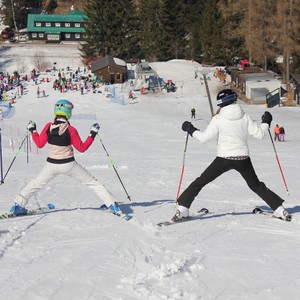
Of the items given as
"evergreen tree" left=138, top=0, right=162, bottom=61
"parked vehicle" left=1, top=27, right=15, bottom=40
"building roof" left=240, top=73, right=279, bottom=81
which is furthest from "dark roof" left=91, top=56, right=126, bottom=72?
"parked vehicle" left=1, top=27, right=15, bottom=40

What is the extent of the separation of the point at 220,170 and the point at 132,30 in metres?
55.4

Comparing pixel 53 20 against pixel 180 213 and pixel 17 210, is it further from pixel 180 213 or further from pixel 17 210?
pixel 180 213

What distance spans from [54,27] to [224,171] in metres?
73.0

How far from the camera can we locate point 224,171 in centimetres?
598

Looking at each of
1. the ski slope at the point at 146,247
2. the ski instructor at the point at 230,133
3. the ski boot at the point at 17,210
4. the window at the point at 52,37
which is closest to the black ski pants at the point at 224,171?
the ski instructor at the point at 230,133

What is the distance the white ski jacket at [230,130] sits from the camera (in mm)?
5906

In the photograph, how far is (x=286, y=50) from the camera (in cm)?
4556

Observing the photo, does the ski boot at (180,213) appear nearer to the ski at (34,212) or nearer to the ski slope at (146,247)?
the ski slope at (146,247)

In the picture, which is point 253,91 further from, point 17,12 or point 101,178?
point 17,12

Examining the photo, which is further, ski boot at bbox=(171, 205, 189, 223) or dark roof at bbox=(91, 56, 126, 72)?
dark roof at bbox=(91, 56, 126, 72)

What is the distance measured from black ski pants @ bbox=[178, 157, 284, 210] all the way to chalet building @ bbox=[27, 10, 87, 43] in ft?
234

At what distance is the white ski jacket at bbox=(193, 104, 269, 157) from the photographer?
5906 mm

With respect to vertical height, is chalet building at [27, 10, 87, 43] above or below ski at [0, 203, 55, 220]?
above

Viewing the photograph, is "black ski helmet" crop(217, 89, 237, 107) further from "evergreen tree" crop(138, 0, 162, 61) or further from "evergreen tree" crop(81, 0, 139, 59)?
"evergreen tree" crop(138, 0, 162, 61)
